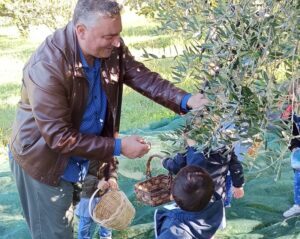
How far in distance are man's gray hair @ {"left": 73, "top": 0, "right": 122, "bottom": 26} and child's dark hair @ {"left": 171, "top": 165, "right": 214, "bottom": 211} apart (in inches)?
39.8

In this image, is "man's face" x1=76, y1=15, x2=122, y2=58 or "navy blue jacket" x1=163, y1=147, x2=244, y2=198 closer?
"man's face" x1=76, y1=15, x2=122, y2=58

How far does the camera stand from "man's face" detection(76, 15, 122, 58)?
8.41 feet

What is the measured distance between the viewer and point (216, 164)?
369 centimetres

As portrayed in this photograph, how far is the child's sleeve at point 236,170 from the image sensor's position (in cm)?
379

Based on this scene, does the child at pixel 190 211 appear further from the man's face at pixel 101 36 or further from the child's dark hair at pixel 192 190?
the man's face at pixel 101 36

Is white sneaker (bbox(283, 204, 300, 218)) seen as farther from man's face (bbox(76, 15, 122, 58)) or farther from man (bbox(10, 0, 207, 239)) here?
man's face (bbox(76, 15, 122, 58))

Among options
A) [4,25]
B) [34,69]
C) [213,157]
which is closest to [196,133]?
[34,69]

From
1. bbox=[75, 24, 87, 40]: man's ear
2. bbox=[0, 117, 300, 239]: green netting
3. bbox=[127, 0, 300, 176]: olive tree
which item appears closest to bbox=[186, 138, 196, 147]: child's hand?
bbox=[127, 0, 300, 176]: olive tree

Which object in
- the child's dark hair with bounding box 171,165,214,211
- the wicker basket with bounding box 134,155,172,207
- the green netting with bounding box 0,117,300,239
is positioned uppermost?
the child's dark hair with bounding box 171,165,214,211

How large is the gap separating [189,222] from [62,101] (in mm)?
984

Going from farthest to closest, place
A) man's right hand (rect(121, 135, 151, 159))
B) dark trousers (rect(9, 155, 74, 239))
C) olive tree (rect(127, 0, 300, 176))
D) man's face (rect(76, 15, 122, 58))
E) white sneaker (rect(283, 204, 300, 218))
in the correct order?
white sneaker (rect(283, 204, 300, 218)), dark trousers (rect(9, 155, 74, 239)), man's right hand (rect(121, 135, 151, 159)), man's face (rect(76, 15, 122, 58)), olive tree (rect(127, 0, 300, 176))

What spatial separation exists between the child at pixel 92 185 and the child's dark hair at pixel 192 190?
579mm

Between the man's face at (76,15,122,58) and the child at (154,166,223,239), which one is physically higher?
the man's face at (76,15,122,58)

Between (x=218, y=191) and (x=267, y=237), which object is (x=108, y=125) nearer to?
(x=218, y=191)
